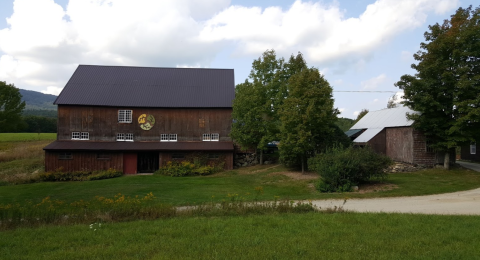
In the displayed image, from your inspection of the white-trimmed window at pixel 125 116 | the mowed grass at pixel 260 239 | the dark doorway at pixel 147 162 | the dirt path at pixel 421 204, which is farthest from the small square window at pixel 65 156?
the dirt path at pixel 421 204

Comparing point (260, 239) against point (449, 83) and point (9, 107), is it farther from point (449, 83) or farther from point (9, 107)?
point (9, 107)

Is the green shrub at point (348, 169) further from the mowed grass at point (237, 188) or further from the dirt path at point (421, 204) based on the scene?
the dirt path at point (421, 204)


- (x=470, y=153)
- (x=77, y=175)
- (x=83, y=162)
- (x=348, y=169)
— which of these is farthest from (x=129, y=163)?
(x=470, y=153)

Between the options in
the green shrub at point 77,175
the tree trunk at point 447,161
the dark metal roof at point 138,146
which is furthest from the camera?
the dark metal roof at point 138,146

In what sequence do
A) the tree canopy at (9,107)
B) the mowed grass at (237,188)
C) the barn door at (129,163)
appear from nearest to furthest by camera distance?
the mowed grass at (237,188) → the barn door at (129,163) → the tree canopy at (9,107)

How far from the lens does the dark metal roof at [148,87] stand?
3556cm

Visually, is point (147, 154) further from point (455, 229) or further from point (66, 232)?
point (455, 229)

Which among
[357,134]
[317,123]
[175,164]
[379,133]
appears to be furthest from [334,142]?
[175,164]

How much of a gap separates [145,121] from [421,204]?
2726 centimetres

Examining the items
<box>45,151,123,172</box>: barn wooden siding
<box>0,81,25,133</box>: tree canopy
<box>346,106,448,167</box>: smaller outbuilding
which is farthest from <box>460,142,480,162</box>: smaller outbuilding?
<box>0,81,25,133</box>: tree canopy

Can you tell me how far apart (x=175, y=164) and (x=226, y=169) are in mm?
4900

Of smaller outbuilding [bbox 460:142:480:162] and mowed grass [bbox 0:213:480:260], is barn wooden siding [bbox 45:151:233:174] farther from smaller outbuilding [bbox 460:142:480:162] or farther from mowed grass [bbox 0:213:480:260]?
smaller outbuilding [bbox 460:142:480:162]

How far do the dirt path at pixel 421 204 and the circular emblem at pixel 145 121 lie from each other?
2370cm

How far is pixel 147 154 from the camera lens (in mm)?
34000
